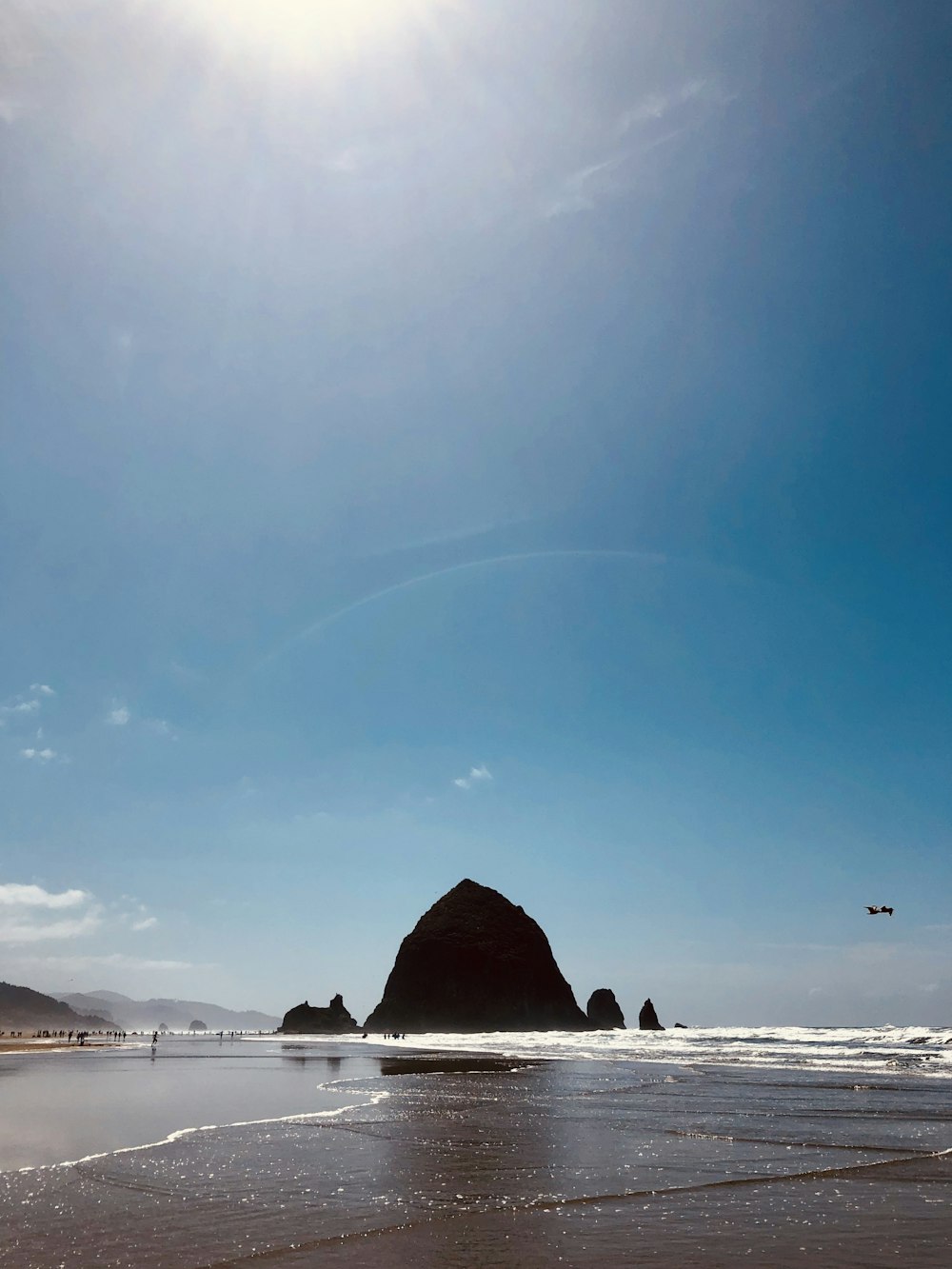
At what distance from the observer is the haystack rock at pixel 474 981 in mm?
151875

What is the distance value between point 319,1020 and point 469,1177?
17263 centimetres

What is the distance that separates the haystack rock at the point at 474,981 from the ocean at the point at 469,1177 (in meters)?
132

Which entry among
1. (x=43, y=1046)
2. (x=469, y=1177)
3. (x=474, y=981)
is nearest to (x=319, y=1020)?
(x=474, y=981)

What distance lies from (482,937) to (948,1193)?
15912 cm

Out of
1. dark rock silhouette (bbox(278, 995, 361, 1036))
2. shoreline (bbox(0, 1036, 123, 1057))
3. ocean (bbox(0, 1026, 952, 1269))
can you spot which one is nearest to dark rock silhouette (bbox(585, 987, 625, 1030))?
dark rock silhouette (bbox(278, 995, 361, 1036))

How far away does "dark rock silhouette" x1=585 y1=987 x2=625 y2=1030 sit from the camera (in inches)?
6829

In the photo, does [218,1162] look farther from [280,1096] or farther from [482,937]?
[482,937]

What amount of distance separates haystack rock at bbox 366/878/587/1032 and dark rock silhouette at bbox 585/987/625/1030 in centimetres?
1383

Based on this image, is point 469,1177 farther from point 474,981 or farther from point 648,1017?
point 648,1017

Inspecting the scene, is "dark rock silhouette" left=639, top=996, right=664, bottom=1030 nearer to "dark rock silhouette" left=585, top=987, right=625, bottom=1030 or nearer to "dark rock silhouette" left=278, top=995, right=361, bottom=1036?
"dark rock silhouette" left=585, top=987, right=625, bottom=1030

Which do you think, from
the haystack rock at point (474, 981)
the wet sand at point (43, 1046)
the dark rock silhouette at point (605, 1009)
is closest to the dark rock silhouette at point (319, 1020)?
the haystack rock at point (474, 981)

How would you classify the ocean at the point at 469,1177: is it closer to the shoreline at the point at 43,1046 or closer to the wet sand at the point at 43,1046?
the shoreline at the point at 43,1046

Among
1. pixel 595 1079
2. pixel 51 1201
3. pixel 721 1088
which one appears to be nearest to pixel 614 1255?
pixel 51 1201

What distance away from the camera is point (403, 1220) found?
11578 mm
